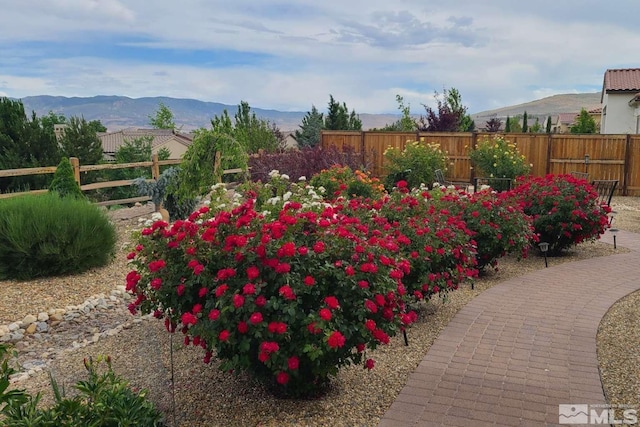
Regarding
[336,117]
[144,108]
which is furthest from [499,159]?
[144,108]

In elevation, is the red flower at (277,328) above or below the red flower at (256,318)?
below

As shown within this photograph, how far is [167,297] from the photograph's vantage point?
3.34 metres

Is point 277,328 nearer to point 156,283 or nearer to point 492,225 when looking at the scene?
point 156,283

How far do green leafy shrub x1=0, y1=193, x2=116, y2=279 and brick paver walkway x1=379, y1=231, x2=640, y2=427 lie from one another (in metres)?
4.50

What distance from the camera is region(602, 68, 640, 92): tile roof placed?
2298cm

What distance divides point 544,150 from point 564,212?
33.8 ft

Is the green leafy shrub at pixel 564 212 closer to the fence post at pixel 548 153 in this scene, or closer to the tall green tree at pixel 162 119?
the fence post at pixel 548 153

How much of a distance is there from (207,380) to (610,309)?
3.92 m

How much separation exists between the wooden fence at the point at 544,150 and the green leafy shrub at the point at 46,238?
10792mm

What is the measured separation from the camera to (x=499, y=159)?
50.5 feet

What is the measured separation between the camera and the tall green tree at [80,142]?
19609 millimetres

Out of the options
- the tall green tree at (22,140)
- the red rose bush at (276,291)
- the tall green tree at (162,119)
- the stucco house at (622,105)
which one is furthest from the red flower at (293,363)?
the tall green tree at (162,119)

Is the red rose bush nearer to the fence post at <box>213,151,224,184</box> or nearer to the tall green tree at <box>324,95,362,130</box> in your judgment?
the fence post at <box>213,151,224,184</box>

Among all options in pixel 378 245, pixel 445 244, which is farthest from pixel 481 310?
pixel 378 245
